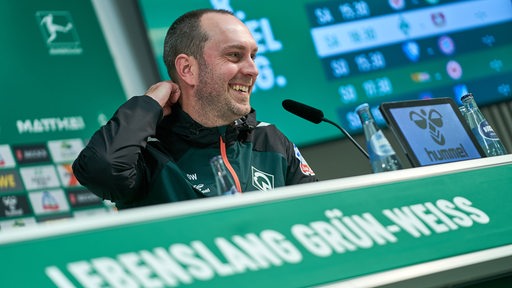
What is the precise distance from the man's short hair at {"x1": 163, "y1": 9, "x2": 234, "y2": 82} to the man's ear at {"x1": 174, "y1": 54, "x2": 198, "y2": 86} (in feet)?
0.05

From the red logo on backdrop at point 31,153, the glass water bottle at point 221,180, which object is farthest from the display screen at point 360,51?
the glass water bottle at point 221,180

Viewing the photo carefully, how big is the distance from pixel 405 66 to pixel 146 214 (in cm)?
299

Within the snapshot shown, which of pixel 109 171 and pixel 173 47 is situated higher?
pixel 173 47

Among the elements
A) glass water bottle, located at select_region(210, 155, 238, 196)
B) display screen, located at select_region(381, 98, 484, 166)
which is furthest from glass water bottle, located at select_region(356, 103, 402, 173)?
glass water bottle, located at select_region(210, 155, 238, 196)

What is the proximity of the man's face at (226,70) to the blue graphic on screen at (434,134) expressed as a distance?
0.51m

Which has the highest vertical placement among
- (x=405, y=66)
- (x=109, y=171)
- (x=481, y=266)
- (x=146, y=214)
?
(x=146, y=214)

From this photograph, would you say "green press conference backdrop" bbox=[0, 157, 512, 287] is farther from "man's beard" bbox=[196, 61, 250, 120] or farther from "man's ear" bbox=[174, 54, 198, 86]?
"man's ear" bbox=[174, 54, 198, 86]

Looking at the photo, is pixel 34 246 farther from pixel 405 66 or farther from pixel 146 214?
pixel 405 66

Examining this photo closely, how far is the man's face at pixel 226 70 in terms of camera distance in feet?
7.20

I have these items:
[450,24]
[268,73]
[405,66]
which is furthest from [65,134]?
[450,24]

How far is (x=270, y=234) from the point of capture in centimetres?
121

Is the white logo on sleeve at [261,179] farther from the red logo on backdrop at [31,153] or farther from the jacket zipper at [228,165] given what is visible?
the red logo on backdrop at [31,153]

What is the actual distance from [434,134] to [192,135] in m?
0.62

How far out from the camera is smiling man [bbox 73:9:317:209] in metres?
1.93
